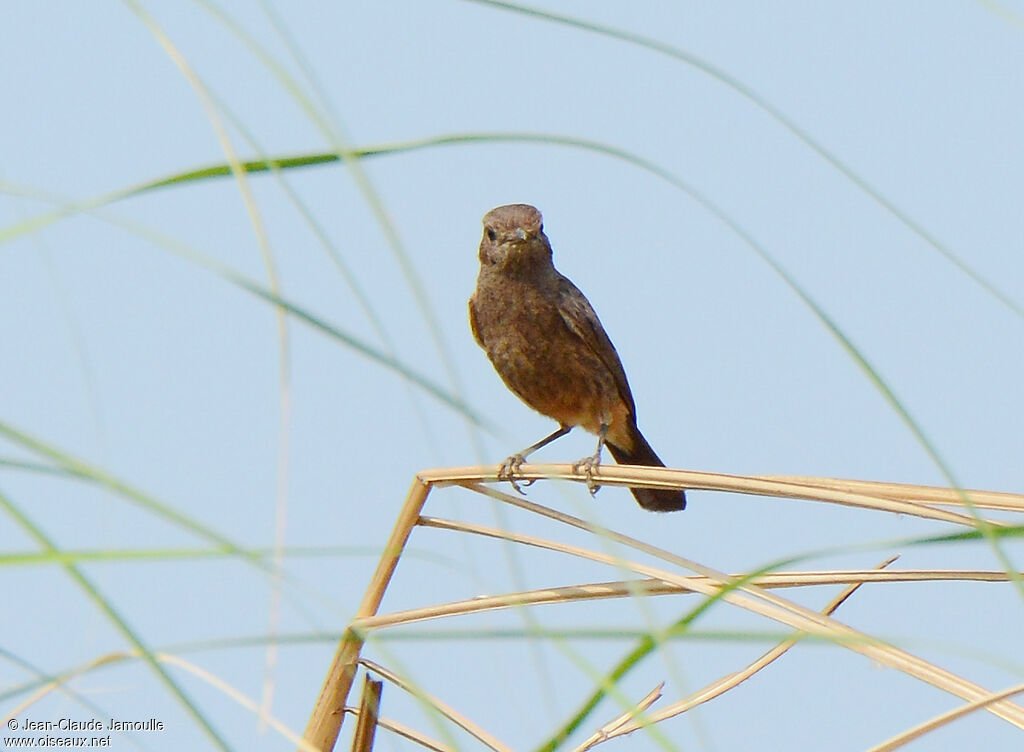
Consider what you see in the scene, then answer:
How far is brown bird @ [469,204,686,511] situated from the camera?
589 centimetres

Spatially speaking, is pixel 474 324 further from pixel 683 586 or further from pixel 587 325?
pixel 683 586

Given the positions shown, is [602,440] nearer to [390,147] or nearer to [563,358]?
[563,358]

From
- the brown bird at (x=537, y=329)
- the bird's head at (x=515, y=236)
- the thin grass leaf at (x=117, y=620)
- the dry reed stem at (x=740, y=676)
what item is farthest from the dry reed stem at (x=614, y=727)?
the bird's head at (x=515, y=236)

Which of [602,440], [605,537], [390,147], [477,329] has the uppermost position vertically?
[477,329]

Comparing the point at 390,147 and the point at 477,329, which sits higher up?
the point at 477,329

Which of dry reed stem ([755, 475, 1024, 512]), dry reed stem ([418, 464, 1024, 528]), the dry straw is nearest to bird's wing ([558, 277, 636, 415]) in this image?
dry reed stem ([418, 464, 1024, 528])

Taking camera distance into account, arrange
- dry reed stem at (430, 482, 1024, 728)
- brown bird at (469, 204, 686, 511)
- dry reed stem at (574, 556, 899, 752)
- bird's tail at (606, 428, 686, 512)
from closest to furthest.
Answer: dry reed stem at (430, 482, 1024, 728) < dry reed stem at (574, 556, 899, 752) < brown bird at (469, 204, 686, 511) < bird's tail at (606, 428, 686, 512)

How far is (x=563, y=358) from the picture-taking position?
590cm

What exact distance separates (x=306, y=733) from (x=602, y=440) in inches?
158

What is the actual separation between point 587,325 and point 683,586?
4.14 m

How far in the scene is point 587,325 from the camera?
19.7 feet

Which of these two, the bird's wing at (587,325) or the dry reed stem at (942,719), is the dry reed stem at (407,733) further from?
the bird's wing at (587,325)

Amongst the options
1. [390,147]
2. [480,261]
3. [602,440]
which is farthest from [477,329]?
[390,147]

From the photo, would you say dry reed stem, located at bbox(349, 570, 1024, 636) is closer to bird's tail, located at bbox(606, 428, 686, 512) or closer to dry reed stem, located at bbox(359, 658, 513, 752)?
dry reed stem, located at bbox(359, 658, 513, 752)
